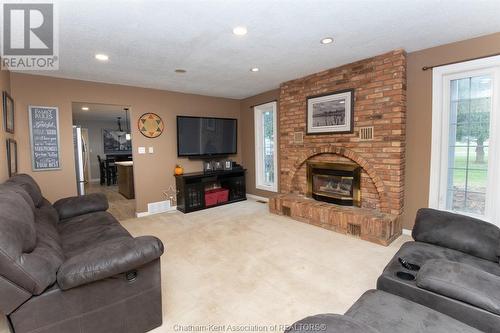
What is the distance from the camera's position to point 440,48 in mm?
2926

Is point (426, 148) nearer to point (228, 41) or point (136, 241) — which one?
point (228, 41)

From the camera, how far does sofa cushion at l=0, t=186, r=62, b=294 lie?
1227 mm

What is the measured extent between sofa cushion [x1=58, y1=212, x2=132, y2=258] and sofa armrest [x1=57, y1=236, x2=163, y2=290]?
0.37 meters

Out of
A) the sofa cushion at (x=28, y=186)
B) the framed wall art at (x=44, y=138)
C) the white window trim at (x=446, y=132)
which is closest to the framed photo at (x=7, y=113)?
the framed wall art at (x=44, y=138)

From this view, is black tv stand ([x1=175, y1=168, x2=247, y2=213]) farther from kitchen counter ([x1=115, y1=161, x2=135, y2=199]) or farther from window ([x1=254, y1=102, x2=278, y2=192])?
kitchen counter ([x1=115, y1=161, x2=135, y2=199])

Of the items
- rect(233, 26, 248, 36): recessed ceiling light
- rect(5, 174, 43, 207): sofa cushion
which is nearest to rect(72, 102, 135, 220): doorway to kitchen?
rect(5, 174, 43, 207): sofa cushion

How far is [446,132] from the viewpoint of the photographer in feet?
9.87

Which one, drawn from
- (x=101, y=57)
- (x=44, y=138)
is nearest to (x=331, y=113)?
(x=101, y=57)

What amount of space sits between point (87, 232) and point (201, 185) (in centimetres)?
266

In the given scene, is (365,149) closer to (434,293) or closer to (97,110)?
(434,293)

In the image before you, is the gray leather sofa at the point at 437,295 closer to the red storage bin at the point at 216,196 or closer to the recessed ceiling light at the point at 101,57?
the recessed ceiling light at the point at 101,57

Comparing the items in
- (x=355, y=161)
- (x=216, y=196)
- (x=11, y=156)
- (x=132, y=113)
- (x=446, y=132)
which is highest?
(x=132, y=113)

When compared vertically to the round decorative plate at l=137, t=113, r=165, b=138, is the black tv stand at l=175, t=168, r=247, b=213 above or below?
below

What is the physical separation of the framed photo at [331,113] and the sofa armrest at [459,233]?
1.79 meters
